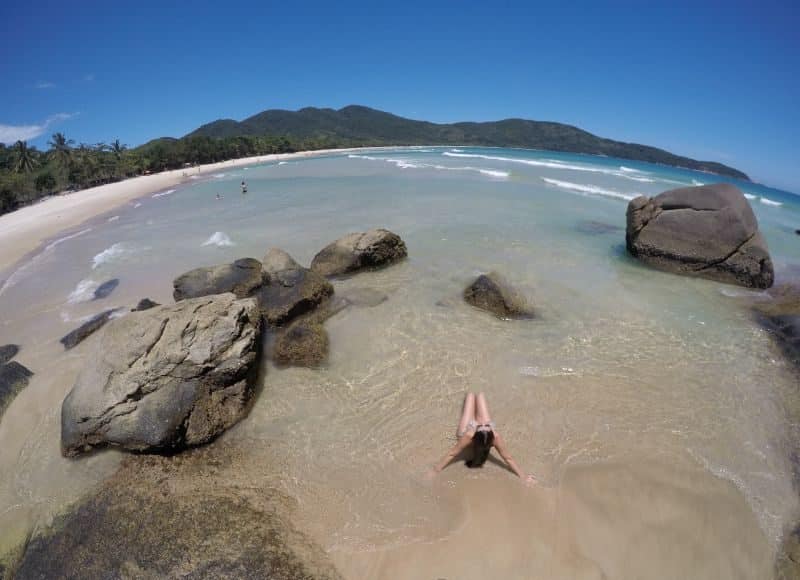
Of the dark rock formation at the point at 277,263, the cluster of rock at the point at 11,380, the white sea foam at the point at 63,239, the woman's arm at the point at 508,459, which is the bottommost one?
the white sea foam at the point at 63,239

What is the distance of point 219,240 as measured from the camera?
14.7 m

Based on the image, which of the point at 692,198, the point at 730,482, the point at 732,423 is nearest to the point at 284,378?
the point at 730,482

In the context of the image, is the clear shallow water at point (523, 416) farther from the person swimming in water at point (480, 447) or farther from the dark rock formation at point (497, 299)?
the dark rock formation at point (497, 299)

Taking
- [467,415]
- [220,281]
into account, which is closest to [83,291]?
[220,281]

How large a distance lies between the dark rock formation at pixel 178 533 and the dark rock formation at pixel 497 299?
5.65 m

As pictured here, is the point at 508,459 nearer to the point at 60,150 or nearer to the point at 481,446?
the point at 481,446

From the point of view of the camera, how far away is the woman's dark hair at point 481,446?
456cm

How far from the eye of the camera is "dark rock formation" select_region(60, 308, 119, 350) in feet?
24.7

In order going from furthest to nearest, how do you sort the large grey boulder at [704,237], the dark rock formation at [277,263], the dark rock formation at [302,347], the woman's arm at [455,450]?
the large grey boulder at [704,237], the dark rock formation at [277,263], the dark rock formation at [302,347], the woman's arm at [455,450]

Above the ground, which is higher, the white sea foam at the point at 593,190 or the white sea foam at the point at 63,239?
the white sea foam at the point at 593,190

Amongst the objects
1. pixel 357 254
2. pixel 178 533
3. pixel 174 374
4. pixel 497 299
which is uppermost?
pixel 357 254

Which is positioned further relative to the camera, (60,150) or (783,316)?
(60,150)

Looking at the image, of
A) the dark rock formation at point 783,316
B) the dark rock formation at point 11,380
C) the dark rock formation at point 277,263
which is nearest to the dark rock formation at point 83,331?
the dark rock formation at point 11,380

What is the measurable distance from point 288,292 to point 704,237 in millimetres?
12293
